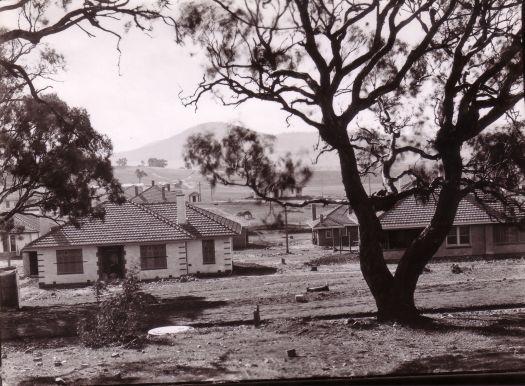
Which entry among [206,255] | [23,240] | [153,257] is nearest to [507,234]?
[206,255]

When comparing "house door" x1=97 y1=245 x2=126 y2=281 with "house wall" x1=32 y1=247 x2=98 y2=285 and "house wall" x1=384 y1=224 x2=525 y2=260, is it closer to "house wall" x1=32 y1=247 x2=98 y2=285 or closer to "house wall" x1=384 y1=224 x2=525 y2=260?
"house wall" x1=32 y1=247 x2=98 y2=285

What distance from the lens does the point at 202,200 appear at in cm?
1155

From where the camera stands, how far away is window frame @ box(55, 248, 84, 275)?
1666 cm

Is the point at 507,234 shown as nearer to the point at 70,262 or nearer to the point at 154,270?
the point at 154,270

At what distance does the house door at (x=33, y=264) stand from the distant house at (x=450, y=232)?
10051mm

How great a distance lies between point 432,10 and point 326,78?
1.93m

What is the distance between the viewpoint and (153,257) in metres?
17.9

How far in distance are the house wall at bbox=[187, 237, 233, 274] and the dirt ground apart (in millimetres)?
2159

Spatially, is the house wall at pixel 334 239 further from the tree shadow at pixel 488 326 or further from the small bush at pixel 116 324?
the small bush at pixel 116 324

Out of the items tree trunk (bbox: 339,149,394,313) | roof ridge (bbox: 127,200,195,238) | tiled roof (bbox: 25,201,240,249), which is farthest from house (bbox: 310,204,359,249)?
roof ridge (bbox: 127,200,195,238)

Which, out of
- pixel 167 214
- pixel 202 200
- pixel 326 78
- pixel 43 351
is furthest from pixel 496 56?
pixel 167 214

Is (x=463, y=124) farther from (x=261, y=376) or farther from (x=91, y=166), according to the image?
(x=91, y=166)

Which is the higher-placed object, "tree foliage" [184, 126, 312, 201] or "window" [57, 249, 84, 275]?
"tree foliage" [184, 126, 312, 201]

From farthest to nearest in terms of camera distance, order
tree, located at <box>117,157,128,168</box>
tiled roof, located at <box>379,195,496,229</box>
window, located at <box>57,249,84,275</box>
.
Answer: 1. window, located at <box>57,249,84,275</box>
2. tiled roof, located at <box>379,195,496,229</box>
3. tree, located at <box>117,157,128,168</box>
